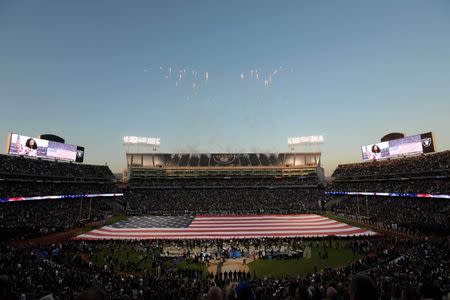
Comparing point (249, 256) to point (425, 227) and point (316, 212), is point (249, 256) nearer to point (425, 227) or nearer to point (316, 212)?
point (425, 227)

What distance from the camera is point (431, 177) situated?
4828 cm

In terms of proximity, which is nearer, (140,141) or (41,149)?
(41,149)

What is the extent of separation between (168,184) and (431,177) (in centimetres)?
6007

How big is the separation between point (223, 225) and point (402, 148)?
43.9 m

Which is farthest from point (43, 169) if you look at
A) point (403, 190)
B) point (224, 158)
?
point (403, 190)

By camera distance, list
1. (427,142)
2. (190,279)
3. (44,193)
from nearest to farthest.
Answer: (190,279)
(44,193)
(427,142)

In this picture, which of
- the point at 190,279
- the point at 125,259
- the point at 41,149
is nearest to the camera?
the point at 190,279

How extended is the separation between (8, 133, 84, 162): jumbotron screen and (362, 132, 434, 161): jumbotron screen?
71371mm

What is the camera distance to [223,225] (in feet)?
150

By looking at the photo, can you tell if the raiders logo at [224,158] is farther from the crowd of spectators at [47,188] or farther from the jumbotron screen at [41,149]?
the jumbotron screen at [41,149]

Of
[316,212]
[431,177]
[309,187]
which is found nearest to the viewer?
[431,177]

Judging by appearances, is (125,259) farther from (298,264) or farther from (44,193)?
(44,193)

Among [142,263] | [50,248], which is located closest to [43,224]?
[50,248]

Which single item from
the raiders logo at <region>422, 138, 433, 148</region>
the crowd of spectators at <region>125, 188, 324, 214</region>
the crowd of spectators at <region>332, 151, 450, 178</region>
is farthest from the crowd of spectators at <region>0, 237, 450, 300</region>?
the crowd of spectators at <region>125, 188, 324, 214</region>
